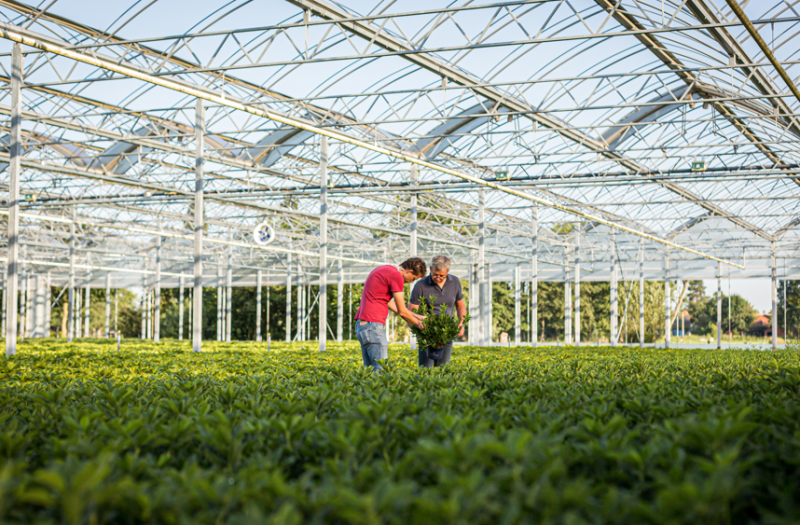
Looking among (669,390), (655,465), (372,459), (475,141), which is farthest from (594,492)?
(475,141)

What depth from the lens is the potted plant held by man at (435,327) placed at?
7.02 metres

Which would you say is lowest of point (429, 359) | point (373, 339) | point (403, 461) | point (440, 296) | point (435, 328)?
point (429, 359)

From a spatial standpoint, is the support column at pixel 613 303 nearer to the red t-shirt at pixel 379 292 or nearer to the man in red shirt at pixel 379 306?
the man in red shirt at pixel 379 306

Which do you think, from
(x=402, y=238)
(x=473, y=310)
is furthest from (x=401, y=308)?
(x=402, y=238)

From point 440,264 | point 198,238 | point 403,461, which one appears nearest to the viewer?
point 403,461

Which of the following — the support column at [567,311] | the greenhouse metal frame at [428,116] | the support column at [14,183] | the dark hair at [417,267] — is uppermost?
the greenhouse metal frame at [428,116]

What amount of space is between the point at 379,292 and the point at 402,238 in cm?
2657

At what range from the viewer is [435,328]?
7.02 meters

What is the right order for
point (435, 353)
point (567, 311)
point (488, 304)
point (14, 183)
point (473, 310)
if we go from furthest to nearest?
1. point (488, 304)
2. point (567, 311)
3. point (473, 310)
4. point (14, 183)
5. point (435, 353)

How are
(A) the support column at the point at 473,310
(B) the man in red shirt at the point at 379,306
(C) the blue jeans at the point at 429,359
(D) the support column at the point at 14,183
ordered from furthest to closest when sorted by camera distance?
(A) the support column at the point at 473,310, (D) the support column at the point at 14,183, (C) the blue jeans at the point at 429,359, (B) the man in red shirt at the point at 379,306

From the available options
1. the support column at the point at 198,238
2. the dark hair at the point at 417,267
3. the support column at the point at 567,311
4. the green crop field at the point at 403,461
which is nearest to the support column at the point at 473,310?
the support column at the point at 567,311

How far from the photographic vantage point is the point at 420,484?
8.09 feet

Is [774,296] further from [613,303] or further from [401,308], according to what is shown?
[401,308]

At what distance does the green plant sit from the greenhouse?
772mm
